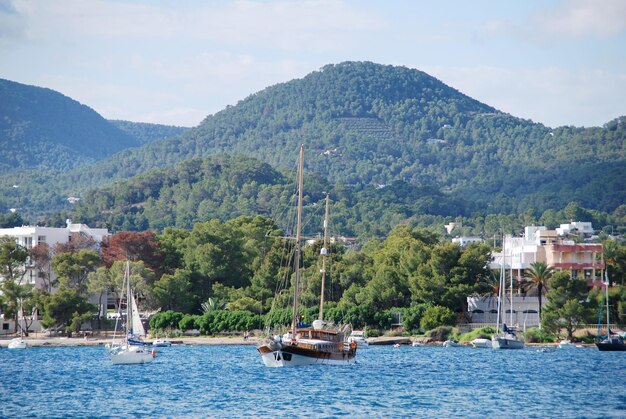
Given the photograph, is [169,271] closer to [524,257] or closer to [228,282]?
[228,282]

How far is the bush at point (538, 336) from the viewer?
92875 mm

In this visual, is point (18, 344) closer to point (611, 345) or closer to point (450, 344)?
point (450, 344)

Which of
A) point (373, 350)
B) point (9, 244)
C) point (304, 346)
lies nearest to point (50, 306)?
point (9, 244)

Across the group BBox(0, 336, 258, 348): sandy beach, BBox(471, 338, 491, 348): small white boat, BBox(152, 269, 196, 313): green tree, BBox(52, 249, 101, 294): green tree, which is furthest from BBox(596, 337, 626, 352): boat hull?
BBox(52, 249, 101, 294): green tree

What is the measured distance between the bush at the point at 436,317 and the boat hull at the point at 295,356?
90.6 ft

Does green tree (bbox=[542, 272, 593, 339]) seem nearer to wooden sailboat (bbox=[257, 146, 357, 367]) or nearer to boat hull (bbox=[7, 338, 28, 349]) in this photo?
wooden sailboat (bbox=[257, 146, 357, 367])

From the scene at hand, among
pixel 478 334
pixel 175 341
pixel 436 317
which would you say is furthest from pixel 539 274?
pixel 175 341

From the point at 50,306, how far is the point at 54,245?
774 inches

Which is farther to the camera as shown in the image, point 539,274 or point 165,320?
point 165,320

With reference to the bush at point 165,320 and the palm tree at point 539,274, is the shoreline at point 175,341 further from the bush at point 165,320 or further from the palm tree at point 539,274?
the palm tree at point 539,274

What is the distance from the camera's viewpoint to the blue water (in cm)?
4778

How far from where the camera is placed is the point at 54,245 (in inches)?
4596

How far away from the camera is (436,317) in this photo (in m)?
96.2

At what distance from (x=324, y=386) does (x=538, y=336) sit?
134 ft
